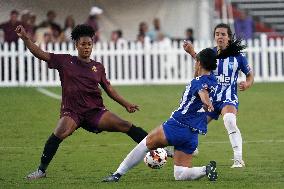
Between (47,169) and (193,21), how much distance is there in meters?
22.1

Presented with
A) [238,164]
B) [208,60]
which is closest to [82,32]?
[208,60]

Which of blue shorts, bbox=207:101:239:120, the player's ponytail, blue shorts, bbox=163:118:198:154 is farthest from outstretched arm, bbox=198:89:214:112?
blue shorts, bbox=207:101:239:120

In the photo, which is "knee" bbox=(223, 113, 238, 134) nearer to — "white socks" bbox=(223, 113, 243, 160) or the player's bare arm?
"white socks" bbox=(223, 113, 243, 160)

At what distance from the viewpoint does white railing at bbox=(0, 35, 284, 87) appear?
31609mm

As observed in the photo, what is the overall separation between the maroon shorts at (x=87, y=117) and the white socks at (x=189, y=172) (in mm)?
1559

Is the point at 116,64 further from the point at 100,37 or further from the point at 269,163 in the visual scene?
the point at 269,163

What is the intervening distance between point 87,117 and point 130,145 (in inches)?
186

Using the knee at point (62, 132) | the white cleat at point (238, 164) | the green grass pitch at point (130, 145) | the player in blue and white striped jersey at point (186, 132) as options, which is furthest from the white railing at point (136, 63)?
the player in blue and white striped jersey at point (186, 132)

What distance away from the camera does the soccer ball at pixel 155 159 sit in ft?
47.8

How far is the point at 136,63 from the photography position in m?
32.5

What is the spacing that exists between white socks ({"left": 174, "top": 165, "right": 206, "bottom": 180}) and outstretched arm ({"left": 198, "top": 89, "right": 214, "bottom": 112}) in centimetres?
85

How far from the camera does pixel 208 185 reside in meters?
13.4

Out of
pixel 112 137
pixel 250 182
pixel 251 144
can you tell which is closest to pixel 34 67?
pixel 112 137

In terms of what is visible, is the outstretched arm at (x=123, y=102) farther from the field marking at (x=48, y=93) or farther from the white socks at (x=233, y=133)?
the field marking at (x=48, y=93)
